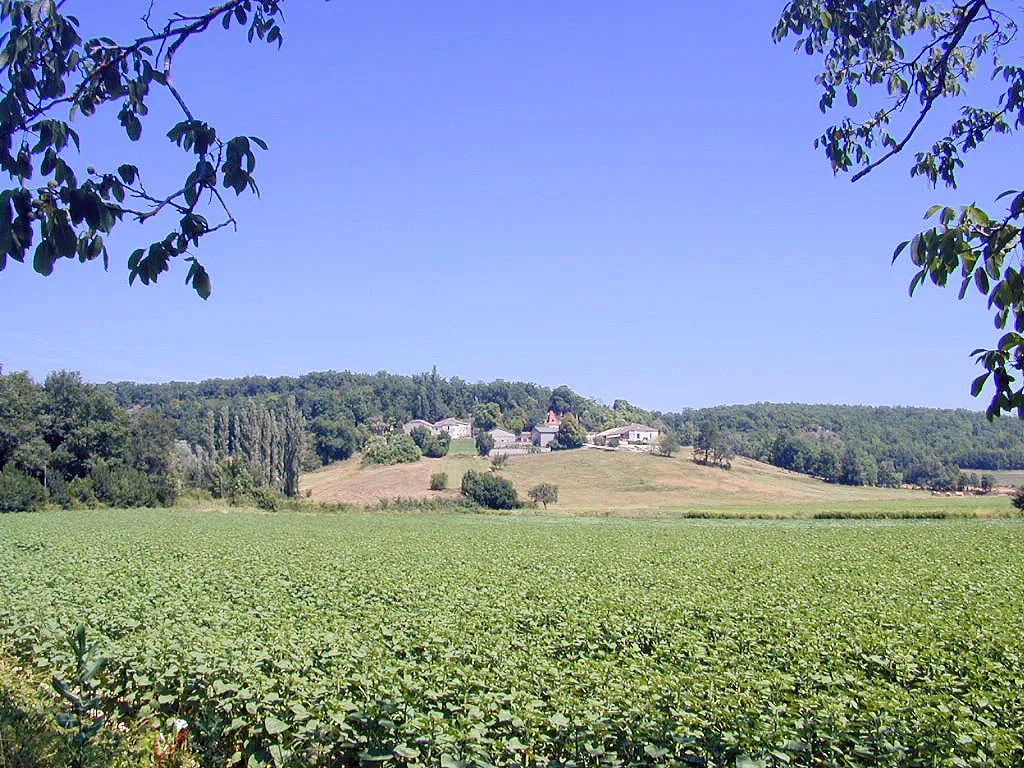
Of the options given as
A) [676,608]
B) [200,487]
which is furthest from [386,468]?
[676,608]

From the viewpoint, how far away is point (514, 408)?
170 m

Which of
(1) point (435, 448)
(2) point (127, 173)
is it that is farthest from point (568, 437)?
(2) point (127, 173)

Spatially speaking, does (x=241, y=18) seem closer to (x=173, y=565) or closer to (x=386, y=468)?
(x=173, y=565)

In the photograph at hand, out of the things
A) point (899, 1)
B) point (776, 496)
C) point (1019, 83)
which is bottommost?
point (776, 496)

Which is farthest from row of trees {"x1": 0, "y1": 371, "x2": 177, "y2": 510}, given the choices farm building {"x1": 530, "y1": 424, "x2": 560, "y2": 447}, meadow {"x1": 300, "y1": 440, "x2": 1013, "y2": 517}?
farm building {"x1": 530, "y1": 424, "x2": 560, "y2": 447}

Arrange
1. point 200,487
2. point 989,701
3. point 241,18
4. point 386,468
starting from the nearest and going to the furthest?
point 241,18 < point 989,701 < point 200,487 < point 386,468

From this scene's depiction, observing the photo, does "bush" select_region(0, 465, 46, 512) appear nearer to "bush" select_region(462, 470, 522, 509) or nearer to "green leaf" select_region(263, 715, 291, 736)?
"bush" select_region(462, 470, 522, 509)

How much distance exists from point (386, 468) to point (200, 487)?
111 ft

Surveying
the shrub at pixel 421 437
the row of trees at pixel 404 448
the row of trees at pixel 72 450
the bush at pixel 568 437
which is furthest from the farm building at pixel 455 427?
the row of trees at pixel 72 450

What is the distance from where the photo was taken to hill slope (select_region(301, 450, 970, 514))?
7888 cm

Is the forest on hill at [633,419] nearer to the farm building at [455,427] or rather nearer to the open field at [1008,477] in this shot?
the open field at [1008,477]

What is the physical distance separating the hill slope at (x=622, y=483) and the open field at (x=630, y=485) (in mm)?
95

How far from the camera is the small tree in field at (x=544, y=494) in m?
75.6

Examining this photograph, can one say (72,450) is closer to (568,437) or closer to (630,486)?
(630,486)
